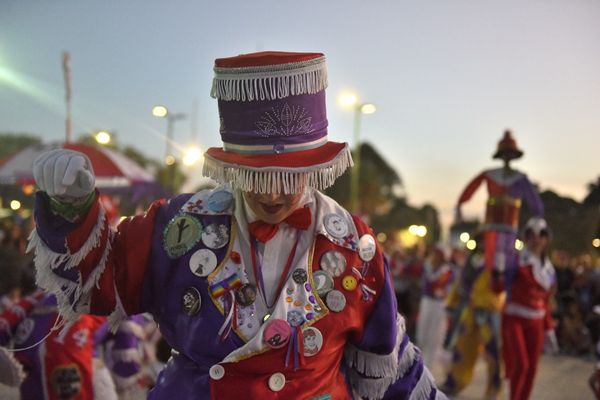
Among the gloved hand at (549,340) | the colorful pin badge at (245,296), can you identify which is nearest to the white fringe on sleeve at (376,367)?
the colorful pin badge at (245,296)

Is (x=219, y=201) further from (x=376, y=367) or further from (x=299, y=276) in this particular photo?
(x=376, y=367)

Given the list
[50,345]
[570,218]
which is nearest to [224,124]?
[50,345]

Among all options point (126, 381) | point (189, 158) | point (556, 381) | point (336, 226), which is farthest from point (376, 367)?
point (189, 158)

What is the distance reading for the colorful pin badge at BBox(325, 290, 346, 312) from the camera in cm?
262

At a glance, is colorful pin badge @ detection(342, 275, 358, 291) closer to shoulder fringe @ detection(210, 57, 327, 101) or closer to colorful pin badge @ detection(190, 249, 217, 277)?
colorful pin badge @ detection(190, 249, 217, 277)

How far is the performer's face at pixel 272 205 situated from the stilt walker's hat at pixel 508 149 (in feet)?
18.0

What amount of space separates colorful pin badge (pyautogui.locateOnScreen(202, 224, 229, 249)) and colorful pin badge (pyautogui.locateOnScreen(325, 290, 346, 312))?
45cm

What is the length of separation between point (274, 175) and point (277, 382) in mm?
749

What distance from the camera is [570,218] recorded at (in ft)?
28.3

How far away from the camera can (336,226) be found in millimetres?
2805

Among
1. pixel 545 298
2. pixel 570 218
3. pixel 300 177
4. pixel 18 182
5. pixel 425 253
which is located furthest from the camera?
pixel 425 253

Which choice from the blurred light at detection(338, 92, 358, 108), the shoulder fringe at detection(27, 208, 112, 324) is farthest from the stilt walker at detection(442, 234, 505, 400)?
the blurred light at detection(338, 92, 358, 108)

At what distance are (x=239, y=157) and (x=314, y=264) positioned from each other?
514 millimetres

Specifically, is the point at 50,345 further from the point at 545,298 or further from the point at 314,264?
the point at 545,298
